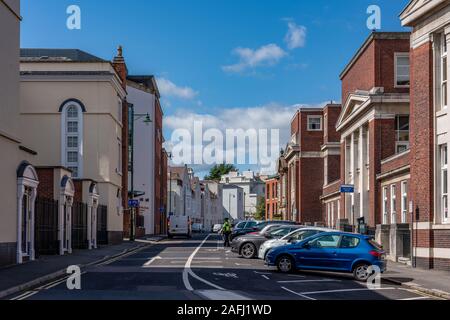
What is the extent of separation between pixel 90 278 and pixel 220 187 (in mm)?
138769

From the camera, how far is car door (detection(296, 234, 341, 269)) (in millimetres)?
23562

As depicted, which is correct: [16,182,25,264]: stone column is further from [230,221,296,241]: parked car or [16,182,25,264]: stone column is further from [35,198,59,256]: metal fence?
[230,221,296,241]: parked car

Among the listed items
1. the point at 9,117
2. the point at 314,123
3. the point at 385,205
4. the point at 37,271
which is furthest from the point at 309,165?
the point at 37,271

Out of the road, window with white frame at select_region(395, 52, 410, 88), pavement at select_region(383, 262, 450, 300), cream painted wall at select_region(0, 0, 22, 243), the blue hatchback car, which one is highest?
window with white frame at select_region(395, 52, 410, 88)

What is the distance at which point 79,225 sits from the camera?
3909 cm

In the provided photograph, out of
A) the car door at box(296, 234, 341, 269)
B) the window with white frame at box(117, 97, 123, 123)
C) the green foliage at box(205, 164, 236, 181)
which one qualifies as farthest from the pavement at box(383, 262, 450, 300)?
the green foliage at box(205, 164, 236, 181)

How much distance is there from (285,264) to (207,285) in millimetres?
5522

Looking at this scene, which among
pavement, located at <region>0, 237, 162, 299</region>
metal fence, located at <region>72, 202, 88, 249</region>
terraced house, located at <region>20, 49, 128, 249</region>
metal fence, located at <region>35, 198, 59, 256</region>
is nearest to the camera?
pavement, located at <region>0, 237, 162, 299</region>

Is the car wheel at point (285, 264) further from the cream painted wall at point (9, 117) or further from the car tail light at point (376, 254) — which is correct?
the cream painted wall at point (9, 117)

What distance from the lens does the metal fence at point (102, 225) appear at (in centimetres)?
4391

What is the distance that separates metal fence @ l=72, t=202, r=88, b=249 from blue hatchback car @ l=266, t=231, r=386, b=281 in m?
15.8

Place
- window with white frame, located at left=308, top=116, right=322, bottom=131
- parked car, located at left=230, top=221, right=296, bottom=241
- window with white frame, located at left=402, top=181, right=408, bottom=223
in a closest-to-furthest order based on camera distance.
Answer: window with white frame, located at left=402, top=181, right=408, bottom=223 < parked car, located at left=230, top=221, right=296, bottom=241 < window with white frame, located at left=308, top=116, right=322, bottom=131

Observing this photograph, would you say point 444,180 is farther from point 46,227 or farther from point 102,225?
point 102,225
